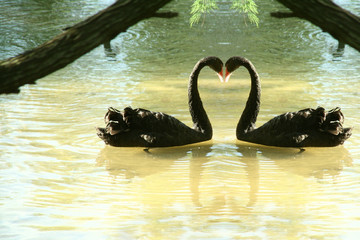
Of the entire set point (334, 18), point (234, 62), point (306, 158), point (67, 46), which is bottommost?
point (306, 158)

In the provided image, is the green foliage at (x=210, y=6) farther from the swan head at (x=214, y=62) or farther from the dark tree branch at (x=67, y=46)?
the dark tree branch at (x=67, y=46)

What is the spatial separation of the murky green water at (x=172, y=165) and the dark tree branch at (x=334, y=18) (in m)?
1.33

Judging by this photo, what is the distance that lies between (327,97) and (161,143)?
9.55 feet

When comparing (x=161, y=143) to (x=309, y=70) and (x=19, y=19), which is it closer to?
(x=309, y=70)

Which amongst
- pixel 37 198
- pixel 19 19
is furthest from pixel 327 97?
pixel 19 19

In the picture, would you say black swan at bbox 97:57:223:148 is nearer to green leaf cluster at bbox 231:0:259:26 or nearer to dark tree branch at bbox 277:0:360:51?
green leaf cluster at bbox 231:0:259:26

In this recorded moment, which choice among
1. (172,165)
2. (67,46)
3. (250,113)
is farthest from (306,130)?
(67,46)

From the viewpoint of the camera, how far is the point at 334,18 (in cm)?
312

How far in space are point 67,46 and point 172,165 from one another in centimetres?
283

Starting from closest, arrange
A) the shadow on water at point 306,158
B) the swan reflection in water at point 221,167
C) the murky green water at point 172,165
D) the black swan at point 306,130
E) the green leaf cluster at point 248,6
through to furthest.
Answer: the murky green water at point 172,165 → the swan reflection in water at point 221,167 → the shadow on water at point 306,158 → the black swan at point 306,130 → the green leaf cluster at point 248,6

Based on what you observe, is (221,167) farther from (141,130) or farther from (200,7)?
(200,7)

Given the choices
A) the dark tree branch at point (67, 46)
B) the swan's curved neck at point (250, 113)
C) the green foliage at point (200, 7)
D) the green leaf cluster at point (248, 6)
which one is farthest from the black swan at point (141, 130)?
the dark tree branch at point (67, 46)

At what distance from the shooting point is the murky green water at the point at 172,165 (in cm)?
420

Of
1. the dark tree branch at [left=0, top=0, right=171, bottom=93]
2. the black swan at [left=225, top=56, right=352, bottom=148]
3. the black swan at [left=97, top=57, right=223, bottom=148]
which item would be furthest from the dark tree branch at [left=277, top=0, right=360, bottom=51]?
the black swan at [left=97, top=57, right=223, bottom=148]
